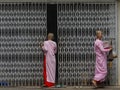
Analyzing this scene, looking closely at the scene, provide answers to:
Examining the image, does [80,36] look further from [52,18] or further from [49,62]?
[49,62]

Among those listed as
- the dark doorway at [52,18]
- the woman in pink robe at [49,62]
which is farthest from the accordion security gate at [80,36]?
the woman in pink robe at [49,62]

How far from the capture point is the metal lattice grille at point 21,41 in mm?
15812

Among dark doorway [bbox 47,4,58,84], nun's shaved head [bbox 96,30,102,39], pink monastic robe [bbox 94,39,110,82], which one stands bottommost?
pink monastic robe [bbox 94,39,110,82]

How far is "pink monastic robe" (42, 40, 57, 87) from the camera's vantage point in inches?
604

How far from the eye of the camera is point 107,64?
1571 cm

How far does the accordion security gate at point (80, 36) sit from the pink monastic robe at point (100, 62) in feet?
1.63

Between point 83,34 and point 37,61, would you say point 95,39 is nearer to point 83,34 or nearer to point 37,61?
point 83,34

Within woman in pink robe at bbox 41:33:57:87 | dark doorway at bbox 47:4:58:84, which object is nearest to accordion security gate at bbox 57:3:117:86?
dark doorway at bbox 47:4:58:84

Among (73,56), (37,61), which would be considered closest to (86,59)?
(73,56)

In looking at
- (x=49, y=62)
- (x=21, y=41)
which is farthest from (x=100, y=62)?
(x=21, y=41)

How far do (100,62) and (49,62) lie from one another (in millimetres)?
1488

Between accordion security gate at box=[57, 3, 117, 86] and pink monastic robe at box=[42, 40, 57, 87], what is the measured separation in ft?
1.45

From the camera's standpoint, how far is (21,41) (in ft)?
52.1

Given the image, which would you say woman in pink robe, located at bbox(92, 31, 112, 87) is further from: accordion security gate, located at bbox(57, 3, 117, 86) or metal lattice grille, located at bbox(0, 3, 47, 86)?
metal lattice grille, located at bbox(0, 3, 47, 86)
